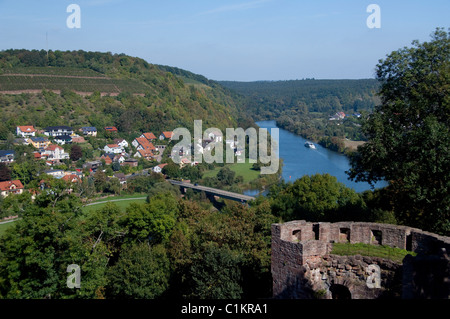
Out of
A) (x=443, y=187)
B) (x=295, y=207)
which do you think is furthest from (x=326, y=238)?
(x=295, y=207)

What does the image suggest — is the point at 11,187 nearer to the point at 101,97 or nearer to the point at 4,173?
the point at 4,173

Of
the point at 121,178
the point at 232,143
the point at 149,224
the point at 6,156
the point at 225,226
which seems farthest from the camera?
the point at 232,143

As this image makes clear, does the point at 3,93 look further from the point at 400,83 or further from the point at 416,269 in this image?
the point at 416,269

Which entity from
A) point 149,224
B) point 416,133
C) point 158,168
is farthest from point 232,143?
point 416,133

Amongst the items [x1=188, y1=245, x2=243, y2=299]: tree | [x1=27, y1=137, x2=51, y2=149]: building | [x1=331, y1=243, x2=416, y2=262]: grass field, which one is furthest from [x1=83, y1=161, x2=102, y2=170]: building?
[x1=331, y1=243, x2=416, y2=262]: grass field

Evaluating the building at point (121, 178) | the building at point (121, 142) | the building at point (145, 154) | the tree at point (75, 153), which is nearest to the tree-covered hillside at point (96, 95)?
the building at point (121, 142)
